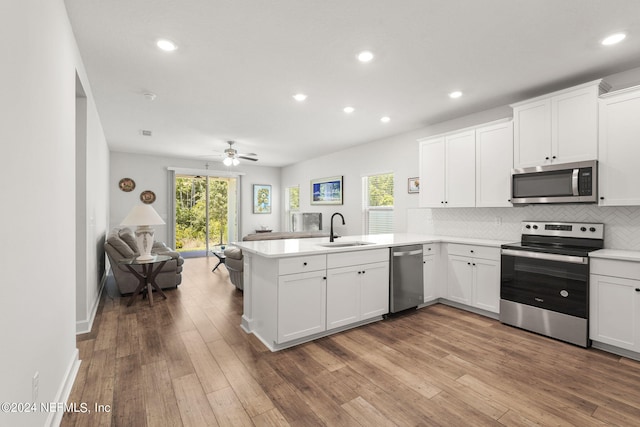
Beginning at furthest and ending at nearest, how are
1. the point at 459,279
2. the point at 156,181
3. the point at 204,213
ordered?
the point at 204,213, the point at 156,181, the point at 459,279

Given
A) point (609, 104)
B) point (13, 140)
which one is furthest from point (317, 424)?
point (609, 104)

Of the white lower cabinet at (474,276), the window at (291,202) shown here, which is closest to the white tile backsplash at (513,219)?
the white lower cabinet at (474,276)

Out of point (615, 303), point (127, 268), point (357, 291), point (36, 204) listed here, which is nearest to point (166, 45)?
point (36, 204)

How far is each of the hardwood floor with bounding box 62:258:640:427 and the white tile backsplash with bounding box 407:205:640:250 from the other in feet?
Answer: 3.84

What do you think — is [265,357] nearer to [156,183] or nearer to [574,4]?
[574,4]

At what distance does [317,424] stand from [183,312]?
101 inches

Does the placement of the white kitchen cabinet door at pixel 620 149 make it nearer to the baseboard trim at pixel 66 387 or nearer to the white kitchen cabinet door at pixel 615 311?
the white kitchen cabinet door at pixel 615 311

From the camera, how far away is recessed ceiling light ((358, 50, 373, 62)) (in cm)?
263

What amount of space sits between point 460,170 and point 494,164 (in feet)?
1.42

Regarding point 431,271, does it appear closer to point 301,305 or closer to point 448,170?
point 448,170

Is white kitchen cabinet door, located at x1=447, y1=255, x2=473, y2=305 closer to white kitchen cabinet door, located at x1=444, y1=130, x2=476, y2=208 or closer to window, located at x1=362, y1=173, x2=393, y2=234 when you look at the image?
white kitchen cabinet door, located at x1=444, y1=130, x2=476, y2=208

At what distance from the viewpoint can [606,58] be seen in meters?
2.73

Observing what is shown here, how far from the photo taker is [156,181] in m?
7.62

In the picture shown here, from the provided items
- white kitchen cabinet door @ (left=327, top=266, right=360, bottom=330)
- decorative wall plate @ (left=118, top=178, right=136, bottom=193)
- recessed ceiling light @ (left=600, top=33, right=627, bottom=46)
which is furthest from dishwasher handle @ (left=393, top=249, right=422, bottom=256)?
decorative wall plate @ (left=118, top=178, right=136, bottom=193)
